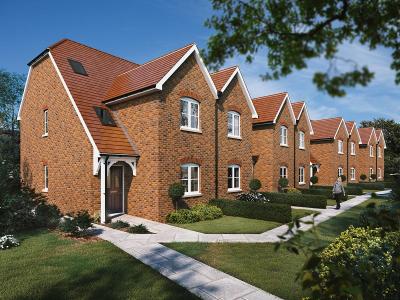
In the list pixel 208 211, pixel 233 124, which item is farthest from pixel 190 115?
pixel 208 211

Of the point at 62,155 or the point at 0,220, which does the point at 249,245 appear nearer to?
the point at 0,220

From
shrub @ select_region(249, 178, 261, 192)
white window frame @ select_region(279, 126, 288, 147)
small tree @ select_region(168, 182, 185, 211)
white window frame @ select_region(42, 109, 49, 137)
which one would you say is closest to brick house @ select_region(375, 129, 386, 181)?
white window frame @ select_region(279, 126, 288, 147)

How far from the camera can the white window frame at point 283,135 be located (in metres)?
23.0

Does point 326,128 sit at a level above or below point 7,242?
above

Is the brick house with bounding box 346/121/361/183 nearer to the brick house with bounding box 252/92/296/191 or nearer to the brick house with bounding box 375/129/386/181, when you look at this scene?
the brick house with bounding box 375/129/386/181

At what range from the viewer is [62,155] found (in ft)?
49.3

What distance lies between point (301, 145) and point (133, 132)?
17.5 m

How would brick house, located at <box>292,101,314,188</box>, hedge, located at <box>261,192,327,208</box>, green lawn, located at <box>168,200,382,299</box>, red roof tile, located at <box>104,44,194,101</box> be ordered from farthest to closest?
1. brick house, located at <box>292,101,314,188</box>
2. hedge, located at <box>261,192,327,208</box>
3. red roof tile, located at <box>104,44,194,101</box>
4. green lawn, located at <box>168,200,382,299</box>

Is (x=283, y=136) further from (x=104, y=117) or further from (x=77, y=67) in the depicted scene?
(x=77, y=67)

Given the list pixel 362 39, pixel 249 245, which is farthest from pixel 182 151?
pixel 362 39

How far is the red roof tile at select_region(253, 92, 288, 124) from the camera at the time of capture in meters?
22.0

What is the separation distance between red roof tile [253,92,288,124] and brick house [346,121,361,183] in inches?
698

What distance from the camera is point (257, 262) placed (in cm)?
760

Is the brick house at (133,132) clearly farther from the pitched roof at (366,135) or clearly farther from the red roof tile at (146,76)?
the pitched roof at (366,135)
